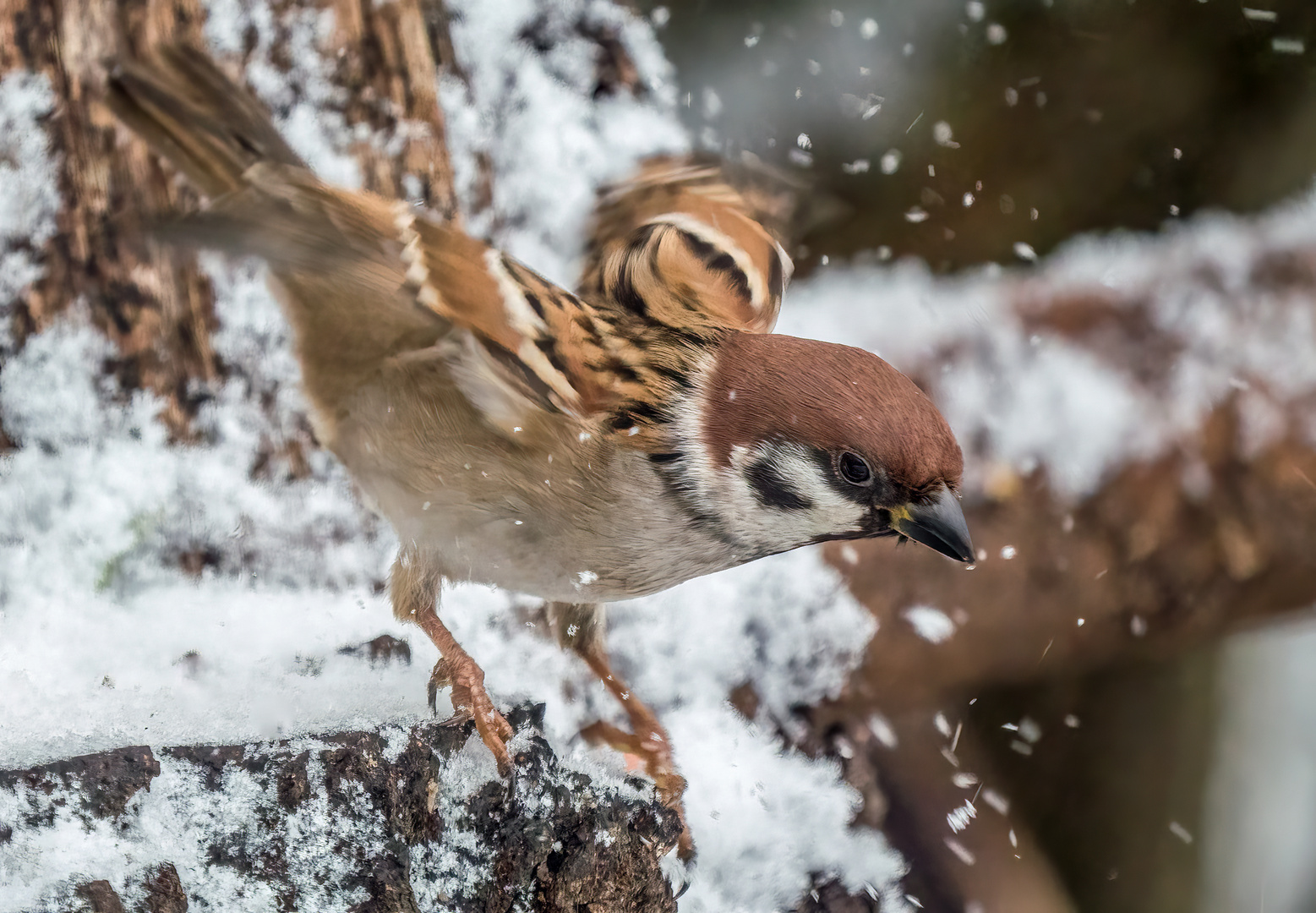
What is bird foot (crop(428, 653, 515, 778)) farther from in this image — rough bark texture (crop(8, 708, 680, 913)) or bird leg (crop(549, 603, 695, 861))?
bird leg (crop(549, 603, 695, 861))

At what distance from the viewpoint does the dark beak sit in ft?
4.91

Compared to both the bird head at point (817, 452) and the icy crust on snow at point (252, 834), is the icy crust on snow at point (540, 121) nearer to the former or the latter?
the bird head at point (817, 452)

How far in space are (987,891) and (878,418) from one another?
2.10 m

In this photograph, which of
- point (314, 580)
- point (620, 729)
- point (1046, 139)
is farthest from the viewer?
point (1046, 139)

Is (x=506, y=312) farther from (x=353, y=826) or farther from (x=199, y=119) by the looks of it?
(x=353, y=826)

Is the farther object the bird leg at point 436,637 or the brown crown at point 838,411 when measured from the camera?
the bird leg at point 436,637

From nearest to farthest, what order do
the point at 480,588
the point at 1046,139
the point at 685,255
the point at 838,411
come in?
1. the point at 838,411
2. the point at 685,255
3. the point at 480,588
4. the point at 1046,139

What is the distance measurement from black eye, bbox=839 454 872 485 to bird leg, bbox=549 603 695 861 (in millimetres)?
856

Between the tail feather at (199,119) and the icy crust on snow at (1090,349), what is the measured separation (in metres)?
1.71

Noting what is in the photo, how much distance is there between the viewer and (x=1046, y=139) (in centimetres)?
296

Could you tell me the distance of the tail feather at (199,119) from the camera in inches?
66.4

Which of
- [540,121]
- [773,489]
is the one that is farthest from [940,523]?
[540,121]

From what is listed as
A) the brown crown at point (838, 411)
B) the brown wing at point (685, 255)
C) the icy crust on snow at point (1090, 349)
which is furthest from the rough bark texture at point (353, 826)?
the icy crust on snow at point (1090, 349)

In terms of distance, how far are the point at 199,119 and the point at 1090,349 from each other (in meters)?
2.61
